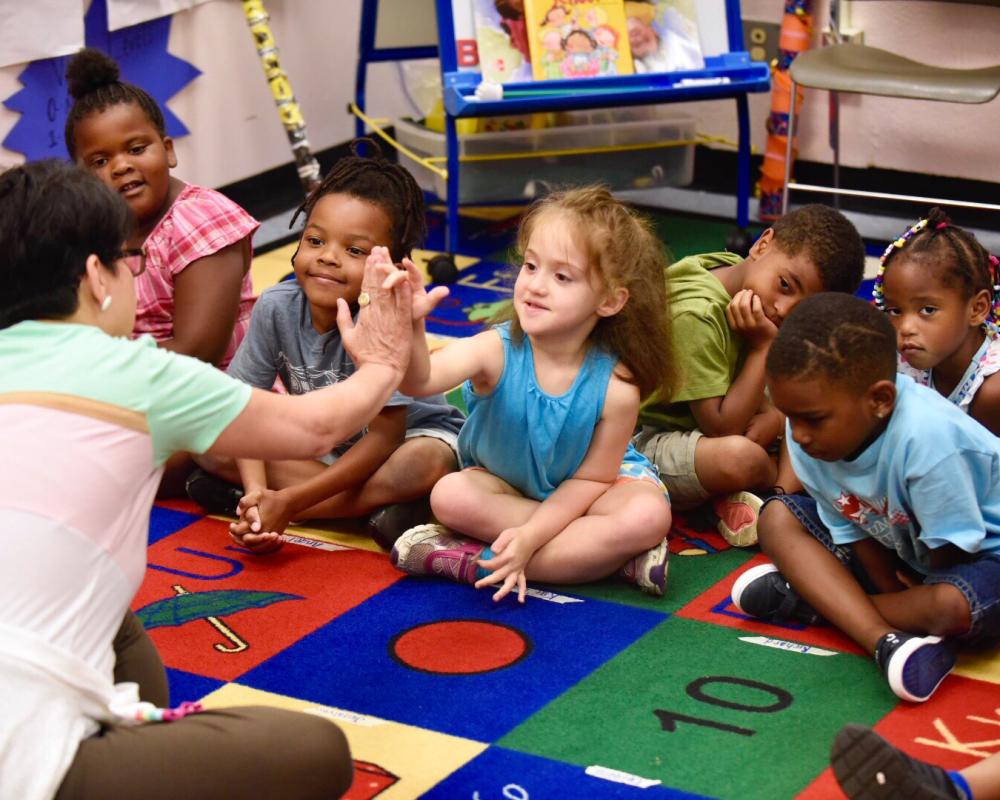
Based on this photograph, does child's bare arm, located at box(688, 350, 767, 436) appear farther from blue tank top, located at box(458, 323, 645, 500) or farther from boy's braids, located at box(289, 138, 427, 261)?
boy's braids, located at box(289, 138, 427, 261)

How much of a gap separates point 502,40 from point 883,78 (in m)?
0.99

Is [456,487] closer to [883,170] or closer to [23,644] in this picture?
[23,644]

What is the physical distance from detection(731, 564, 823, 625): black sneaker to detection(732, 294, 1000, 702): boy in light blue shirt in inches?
1.7

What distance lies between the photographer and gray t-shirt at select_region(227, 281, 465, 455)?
230 cm

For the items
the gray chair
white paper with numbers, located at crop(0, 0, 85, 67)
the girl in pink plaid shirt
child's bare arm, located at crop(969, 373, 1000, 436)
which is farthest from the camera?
the gray chair

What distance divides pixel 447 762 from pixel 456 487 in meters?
0.58

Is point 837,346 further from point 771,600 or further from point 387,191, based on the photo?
point 387,191

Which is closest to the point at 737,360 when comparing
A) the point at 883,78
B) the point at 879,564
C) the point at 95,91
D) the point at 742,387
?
the point at 742,387

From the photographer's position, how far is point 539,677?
186cm

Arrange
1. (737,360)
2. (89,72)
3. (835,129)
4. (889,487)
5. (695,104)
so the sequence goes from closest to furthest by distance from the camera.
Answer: (889,487) → (737,360) → (89,72) → (835,129) → (695,104)

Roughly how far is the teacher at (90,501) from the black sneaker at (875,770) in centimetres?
52

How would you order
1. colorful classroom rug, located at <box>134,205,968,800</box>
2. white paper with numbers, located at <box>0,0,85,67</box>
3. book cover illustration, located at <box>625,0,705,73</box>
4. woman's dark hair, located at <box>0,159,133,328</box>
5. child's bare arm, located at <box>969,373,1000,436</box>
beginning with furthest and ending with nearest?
book cover illustration, located at <box>625,0,705,73</box>, white paper with numbers, located at <box>0,0,85,67</box>, child's bare arm, located at <box>969,373,1000,436</box>, colorful classroom rug, located at <box>134,205,968,800</box>, woman's dark hair, located at <box>0,159,133,328</box>

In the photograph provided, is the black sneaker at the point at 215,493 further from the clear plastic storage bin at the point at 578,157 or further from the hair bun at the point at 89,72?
the clear plastic storage bin at the point at 578,157

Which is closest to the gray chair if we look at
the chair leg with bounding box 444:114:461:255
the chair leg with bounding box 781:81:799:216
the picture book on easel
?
the chair leg with bounding box 781:81:799:216
